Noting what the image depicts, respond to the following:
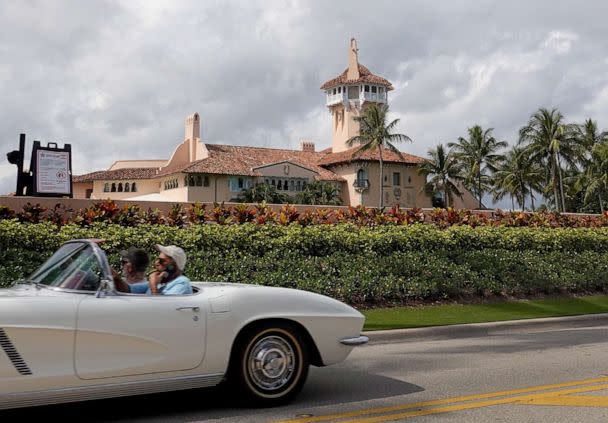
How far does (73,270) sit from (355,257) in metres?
10.2

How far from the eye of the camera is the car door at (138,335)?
5160 millimetres

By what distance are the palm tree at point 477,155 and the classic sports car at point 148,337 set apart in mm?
71521

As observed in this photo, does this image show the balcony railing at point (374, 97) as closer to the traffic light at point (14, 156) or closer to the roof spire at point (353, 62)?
the roof spire at point (353, 62)

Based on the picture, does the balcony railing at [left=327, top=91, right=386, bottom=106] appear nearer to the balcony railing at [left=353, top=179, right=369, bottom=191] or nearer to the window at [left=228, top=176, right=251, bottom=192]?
the balcony railing at [left=353, top=179, right=369, bottom=191]

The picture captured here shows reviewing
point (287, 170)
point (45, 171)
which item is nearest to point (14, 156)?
point (45, 171)

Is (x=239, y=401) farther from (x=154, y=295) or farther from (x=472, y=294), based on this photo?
(x=472, y=294)

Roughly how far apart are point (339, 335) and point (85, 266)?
2.32 metres

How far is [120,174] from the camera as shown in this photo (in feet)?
248

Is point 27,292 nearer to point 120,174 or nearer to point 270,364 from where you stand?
point 270,364

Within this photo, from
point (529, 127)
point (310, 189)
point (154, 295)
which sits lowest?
point (154, 295)

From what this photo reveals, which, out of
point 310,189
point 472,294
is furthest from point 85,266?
point 310,189

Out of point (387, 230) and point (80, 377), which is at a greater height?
point (387, 230)

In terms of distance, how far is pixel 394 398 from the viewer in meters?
6.43

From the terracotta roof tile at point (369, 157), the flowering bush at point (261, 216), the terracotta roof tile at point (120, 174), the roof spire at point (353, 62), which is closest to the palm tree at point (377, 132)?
the terracotta roof tile at point (369, 157)
